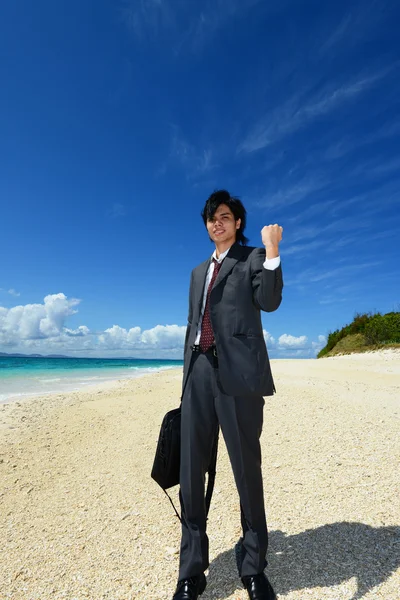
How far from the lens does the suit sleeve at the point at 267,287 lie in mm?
2412

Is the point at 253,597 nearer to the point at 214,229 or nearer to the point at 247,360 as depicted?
the point at 247,360

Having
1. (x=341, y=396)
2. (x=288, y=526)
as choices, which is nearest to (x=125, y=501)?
(x=288, y=526)

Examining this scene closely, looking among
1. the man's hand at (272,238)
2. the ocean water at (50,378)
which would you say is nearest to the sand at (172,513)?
the man's hand at (272,238)

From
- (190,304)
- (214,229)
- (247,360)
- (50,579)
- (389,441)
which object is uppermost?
(214,229)

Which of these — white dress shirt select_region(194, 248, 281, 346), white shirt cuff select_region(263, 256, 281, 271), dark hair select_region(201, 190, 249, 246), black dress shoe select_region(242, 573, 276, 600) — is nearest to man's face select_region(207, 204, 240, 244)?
dark hair select_region(201, 190, 249, 246)

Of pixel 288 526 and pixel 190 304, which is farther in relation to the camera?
pixel 288 526

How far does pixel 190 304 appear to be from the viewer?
3.10 m

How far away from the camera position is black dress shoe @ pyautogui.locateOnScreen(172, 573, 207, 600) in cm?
240

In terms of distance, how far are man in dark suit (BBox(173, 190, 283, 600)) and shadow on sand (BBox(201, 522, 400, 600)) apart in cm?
20

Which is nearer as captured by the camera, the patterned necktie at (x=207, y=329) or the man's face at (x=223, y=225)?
the patterned necktie at (x=207, y=329)

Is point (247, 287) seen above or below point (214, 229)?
below

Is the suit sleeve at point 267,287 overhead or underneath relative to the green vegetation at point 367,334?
underneath

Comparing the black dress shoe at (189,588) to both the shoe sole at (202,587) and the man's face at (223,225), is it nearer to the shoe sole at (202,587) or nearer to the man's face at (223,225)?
the shoe sole at (202,587)

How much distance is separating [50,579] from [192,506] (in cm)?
136
